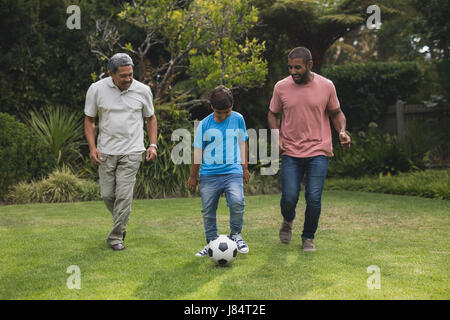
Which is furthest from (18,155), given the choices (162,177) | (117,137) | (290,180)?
(290,180)

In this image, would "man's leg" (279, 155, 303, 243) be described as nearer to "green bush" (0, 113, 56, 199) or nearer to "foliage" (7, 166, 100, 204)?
"foliage" (7, 166, 100, 204)

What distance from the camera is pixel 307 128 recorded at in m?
5.27

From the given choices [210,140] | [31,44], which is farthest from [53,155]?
[210,140]

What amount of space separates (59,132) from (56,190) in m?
2.01

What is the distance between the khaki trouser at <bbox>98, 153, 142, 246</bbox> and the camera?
538cm

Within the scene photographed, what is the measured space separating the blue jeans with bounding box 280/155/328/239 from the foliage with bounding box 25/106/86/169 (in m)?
7.19

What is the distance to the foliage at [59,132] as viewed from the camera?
11617 millimetres

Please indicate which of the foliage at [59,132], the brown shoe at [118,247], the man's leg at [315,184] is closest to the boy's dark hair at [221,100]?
the man's leg at [315,184]

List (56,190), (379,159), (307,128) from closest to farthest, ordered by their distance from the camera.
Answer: (307,128) < (56,190) < (379,159)

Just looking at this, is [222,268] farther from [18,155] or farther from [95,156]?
[18,155]

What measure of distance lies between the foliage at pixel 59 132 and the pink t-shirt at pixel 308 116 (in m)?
7.28

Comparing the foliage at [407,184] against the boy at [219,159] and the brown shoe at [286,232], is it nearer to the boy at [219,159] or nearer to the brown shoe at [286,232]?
the brown shoe at [286,232]

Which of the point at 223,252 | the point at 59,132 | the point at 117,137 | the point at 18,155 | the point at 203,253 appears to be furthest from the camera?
the point at 59,132
